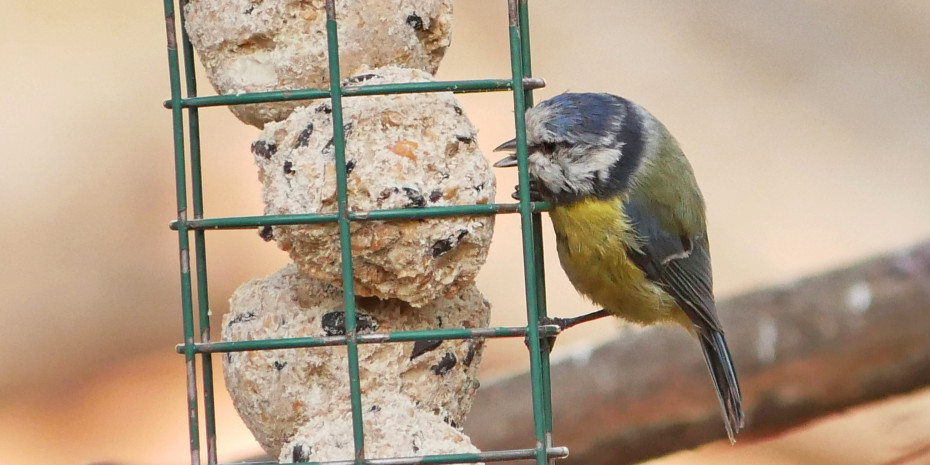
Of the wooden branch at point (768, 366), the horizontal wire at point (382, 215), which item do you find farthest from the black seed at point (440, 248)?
the wooden branch at point (768, 366)

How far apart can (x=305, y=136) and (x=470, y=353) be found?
328 mm

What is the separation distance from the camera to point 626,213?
1.94 m

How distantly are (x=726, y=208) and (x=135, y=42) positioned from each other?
1.32 metres

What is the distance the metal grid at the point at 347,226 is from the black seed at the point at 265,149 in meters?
0.05

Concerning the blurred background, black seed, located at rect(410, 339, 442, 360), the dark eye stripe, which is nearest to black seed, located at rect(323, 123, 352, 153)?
black seed, located at rect(410, 339, 442, 360)

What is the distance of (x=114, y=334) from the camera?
2.42 m

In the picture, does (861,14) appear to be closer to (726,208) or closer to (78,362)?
(726,208)

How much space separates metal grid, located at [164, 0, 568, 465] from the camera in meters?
1.27

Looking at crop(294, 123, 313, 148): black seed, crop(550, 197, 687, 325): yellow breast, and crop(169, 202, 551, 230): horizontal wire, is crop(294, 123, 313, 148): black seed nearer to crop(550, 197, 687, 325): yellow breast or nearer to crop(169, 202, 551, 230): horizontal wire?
crop(169, 202, 551, 230): horizontal wire

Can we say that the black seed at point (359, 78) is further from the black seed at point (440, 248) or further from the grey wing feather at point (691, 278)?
the grey wing feather at point (691, 278)

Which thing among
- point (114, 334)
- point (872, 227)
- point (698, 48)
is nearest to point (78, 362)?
point (114, 334)

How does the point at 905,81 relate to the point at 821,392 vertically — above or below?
above

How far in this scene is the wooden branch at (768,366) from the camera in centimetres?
257

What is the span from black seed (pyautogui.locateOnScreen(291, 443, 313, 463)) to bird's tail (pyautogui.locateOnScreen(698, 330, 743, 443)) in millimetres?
1071
